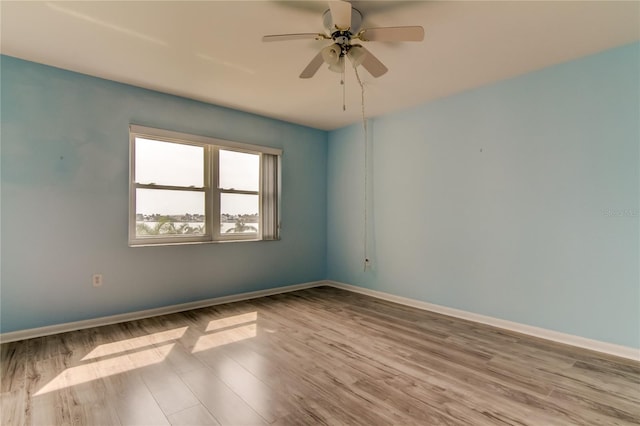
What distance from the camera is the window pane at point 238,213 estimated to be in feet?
13.9

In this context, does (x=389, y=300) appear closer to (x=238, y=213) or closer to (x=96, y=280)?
(x=238, y=213)

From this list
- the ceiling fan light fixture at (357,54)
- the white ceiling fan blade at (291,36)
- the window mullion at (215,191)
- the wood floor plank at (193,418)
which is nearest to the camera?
the wood floor plank at (193,418)

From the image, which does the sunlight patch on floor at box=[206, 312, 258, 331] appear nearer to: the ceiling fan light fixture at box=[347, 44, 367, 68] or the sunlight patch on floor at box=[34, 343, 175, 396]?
the sunlight patch on floor at box=[34, 343, 175, 396]

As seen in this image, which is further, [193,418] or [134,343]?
[134,343]

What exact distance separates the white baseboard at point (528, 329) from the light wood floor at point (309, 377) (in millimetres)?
114

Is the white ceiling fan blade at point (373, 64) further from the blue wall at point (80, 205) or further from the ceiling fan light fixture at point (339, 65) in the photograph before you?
the blue wall at point (80, 205)

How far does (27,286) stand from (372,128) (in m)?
4.37

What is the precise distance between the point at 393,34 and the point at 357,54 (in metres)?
0.35

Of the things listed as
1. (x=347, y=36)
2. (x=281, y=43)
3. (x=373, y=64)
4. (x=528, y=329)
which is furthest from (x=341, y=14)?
(x=528, y=329)

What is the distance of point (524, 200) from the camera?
10.3ft

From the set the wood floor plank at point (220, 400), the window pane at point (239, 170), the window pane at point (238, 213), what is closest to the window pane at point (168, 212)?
the window pane at point (238, 213)

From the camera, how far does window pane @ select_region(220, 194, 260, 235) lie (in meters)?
4.23

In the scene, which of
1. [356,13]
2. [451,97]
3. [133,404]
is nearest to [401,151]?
[451,97]

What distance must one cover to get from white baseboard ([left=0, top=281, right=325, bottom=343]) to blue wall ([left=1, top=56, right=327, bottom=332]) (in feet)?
0.19
